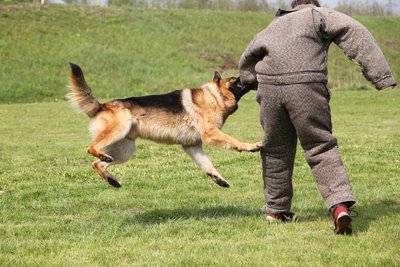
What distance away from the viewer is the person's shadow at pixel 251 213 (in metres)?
5.54

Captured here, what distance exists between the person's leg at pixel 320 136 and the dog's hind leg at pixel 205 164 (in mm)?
1289

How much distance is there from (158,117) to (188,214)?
3.36ft

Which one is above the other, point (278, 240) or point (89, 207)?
point (278, 240)

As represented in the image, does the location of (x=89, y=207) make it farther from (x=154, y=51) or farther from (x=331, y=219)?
(x=154, y=51)

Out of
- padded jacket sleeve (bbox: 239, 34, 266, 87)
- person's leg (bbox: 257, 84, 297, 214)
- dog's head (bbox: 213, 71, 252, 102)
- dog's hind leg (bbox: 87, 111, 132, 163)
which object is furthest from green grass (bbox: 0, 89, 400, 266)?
padded jacket sleeve (bbox: 239, 34, 266, 87)

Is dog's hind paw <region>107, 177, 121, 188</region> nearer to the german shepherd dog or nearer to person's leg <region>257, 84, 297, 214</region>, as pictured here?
the german shepherd dog

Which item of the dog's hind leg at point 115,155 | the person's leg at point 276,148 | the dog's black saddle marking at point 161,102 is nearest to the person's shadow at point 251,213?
the person's leg at point 276,148

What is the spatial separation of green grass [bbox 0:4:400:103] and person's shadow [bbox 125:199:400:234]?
21109 mm

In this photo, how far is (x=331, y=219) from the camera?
17.9 ft

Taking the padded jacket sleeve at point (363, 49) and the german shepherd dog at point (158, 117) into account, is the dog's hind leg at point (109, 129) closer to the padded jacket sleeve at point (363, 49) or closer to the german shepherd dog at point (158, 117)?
the german shepherd dog at point (158, 117)

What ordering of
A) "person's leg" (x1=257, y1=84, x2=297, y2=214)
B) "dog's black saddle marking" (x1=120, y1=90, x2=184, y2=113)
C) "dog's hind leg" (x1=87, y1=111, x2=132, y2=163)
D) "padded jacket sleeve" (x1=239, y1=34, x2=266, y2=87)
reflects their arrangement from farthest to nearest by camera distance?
"dog's black saddle marking" (x1=120, y1=90, x2=184, y2=113) < "dog's hind leg" (x1=87, y1=111, x2=132, y2=163) < "padded jacket sleeve" (x1=239, y1=34, x2=266, y2=87) < "person's leg" (x1=257, y1=84, x2=297, y2=214)

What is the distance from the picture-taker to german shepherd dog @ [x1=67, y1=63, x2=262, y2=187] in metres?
5.89

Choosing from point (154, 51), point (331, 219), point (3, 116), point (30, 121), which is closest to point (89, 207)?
point (331, 219)

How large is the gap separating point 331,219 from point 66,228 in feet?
7.92
